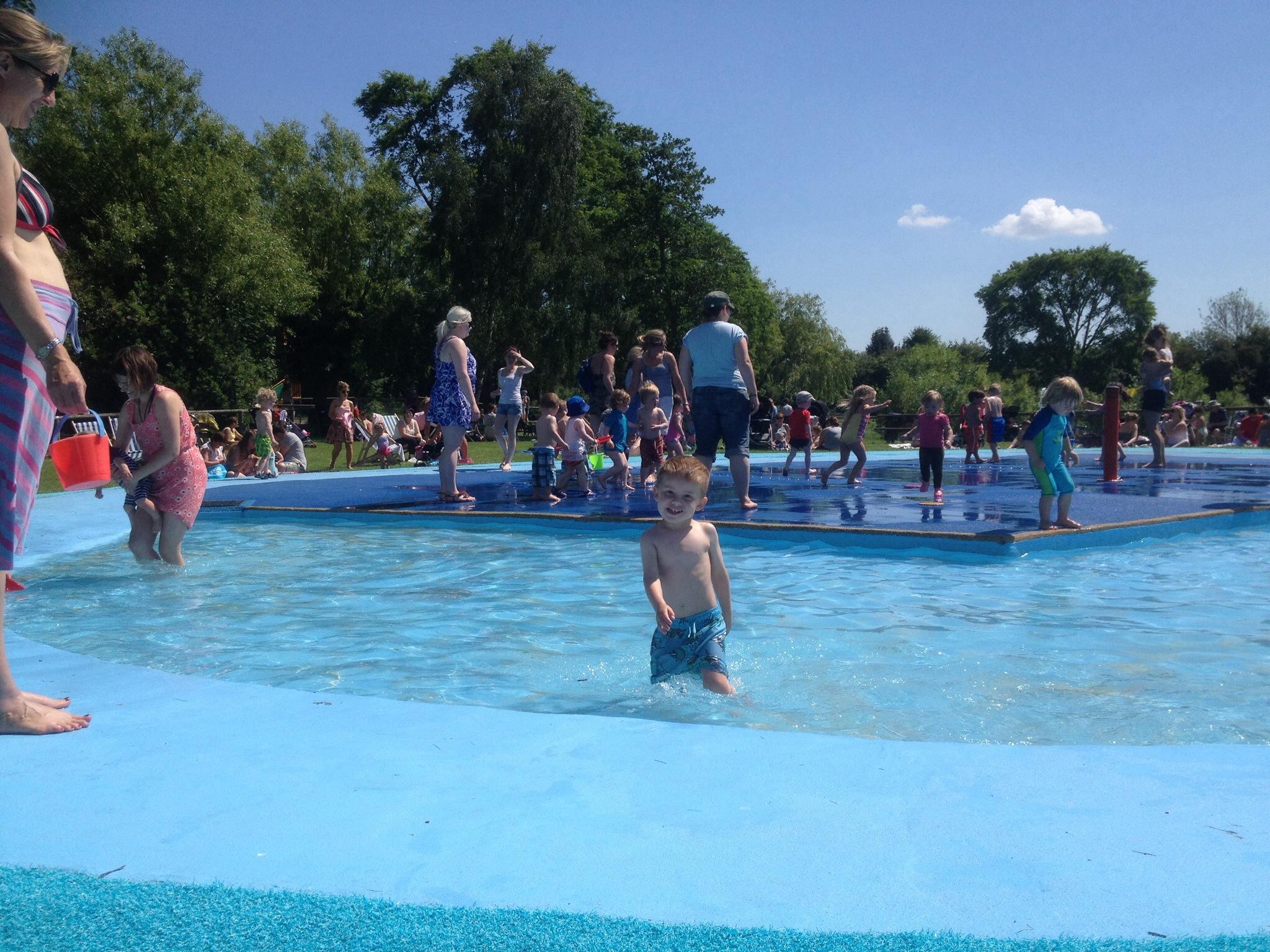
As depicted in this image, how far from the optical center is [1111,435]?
41.3 feet

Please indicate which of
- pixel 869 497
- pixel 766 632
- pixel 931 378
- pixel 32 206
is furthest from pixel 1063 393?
pixel 931 378

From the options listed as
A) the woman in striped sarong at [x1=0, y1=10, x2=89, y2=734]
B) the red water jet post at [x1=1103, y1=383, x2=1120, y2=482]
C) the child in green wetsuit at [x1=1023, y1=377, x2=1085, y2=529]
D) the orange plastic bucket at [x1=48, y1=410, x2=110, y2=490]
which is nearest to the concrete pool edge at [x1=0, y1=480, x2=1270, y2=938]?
the woman in striped sarong at [x1=0, y1=10, x2=89, y2=734]

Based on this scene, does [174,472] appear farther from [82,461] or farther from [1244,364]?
[1244,364]

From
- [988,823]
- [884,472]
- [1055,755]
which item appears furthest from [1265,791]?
[884,472]

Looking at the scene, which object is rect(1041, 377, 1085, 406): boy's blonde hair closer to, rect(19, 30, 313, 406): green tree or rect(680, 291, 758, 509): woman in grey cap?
rect(680, 291, 758, 509): woman in grey cap

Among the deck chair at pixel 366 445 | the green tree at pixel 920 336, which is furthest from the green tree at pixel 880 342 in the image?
the deck chair at pixel 366 445

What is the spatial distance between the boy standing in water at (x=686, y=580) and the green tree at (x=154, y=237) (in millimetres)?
30898

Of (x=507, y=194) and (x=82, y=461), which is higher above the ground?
(x=507, y=194)

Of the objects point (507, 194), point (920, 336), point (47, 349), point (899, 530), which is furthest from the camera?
point (920, 336)

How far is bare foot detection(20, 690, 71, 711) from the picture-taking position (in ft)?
10.3

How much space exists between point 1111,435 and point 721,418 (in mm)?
6115

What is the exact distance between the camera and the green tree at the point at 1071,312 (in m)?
72.3

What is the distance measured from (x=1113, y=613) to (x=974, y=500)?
16.7 feet

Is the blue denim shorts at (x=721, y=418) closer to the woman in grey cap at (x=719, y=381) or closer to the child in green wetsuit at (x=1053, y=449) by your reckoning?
the woman in grey cap at (x=719, y=381)
